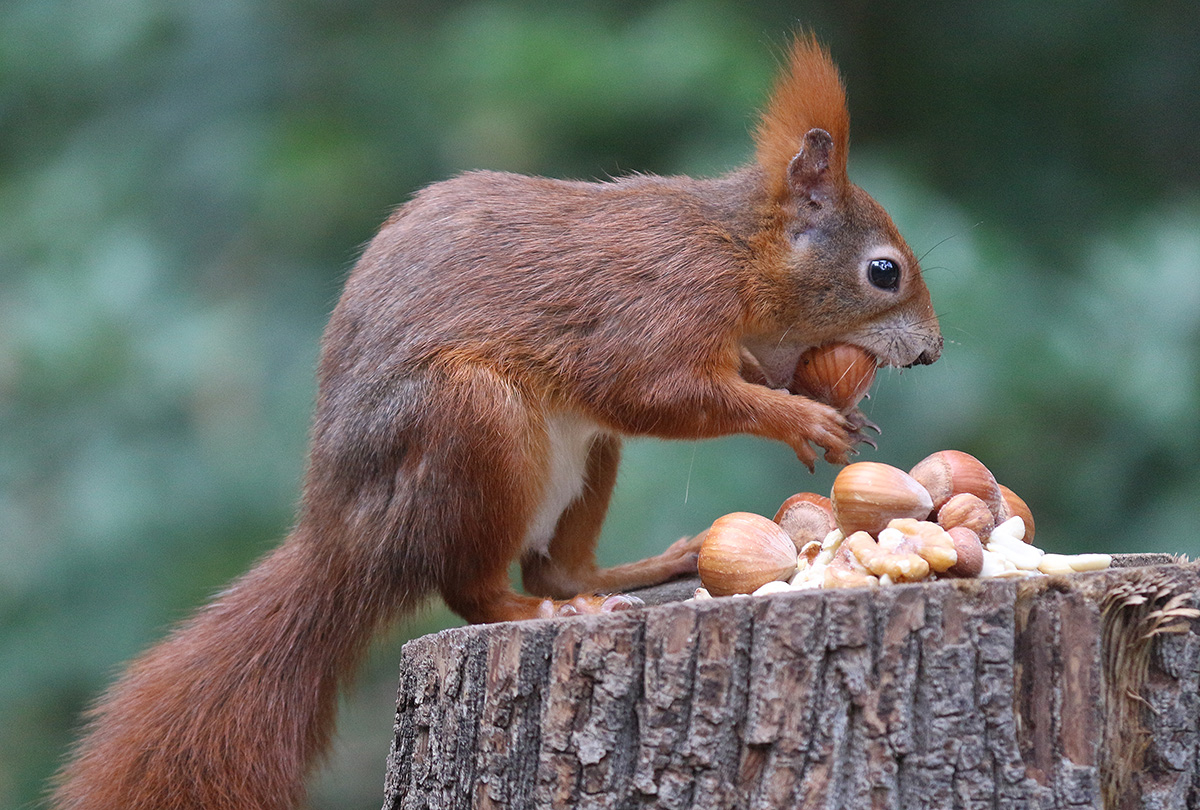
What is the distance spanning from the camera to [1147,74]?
9.86 feet

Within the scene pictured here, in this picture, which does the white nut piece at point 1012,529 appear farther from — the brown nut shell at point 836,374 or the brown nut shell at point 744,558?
the brown nut shell at point 836,374

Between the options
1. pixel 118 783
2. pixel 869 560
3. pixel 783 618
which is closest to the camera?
pixel 783 618

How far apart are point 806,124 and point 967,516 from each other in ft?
2.60

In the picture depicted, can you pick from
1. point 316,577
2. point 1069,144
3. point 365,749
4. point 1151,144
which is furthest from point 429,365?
point 1151,144

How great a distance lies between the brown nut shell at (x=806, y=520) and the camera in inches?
58.0

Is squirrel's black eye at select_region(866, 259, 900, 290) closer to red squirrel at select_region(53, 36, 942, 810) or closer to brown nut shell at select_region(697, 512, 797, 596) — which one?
red squirrel at select_region(53, 36, 942, 810)

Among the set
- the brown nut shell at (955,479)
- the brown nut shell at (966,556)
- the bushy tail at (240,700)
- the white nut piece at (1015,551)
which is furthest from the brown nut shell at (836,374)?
the bushy tail at (240,700)

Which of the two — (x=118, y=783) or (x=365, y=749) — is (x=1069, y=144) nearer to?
(x=365, y=749)

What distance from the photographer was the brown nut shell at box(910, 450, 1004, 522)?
1403 mm

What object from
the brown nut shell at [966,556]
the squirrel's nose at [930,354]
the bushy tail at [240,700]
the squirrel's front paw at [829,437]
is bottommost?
the bushy tail at [240,700]

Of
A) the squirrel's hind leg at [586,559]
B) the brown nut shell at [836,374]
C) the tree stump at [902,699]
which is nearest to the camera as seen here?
the tree stump at [902,699]

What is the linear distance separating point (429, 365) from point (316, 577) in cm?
39

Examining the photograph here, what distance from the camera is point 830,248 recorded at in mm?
1827

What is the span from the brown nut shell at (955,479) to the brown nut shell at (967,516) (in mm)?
51
